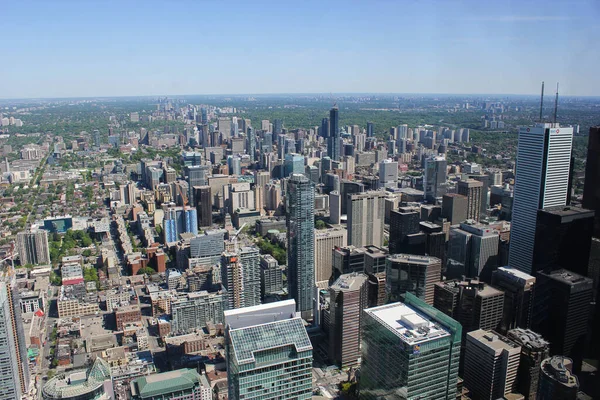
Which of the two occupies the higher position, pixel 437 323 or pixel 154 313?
pixel 437 323

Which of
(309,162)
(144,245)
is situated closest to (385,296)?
(144,245)

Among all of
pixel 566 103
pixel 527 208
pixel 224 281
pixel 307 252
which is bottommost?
pixel 224 281

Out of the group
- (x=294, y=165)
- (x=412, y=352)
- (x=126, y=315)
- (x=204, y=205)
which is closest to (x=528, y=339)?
(x=412, y=352)

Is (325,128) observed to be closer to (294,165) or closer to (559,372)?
(294,165)

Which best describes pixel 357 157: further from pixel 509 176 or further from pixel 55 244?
pixel 55 244

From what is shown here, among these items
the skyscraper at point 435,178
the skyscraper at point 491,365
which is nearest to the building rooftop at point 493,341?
the skyscraper at point 491,365

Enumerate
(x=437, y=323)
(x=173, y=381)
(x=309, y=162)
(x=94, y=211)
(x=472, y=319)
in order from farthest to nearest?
1. (x=309, y=162)
2. (x=94, y=211)
3. (x=472, y=319)
4. (x=173, y=381)
5. (x=437, y=323)

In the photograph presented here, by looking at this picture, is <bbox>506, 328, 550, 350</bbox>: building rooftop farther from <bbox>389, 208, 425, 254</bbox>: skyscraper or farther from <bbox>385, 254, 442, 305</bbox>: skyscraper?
<bbox>389, 208, 425, 254</bbox>: skyscraper
